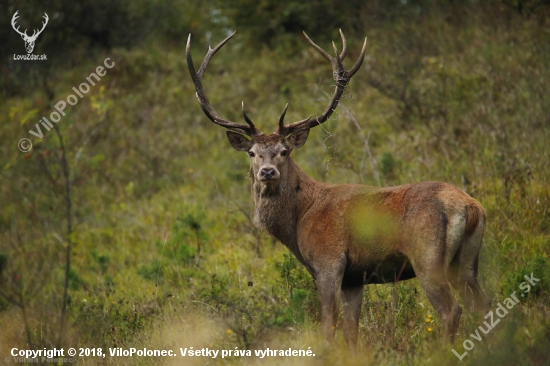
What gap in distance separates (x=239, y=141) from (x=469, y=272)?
2.85 metres

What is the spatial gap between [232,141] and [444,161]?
12.9ft

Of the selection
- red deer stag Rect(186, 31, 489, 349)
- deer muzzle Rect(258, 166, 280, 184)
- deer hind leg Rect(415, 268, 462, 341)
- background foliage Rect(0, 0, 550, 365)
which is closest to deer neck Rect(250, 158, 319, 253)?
red deer stag Rect(186, 31, 489, 349)

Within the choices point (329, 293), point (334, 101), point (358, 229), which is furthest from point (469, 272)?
point (334, 101)

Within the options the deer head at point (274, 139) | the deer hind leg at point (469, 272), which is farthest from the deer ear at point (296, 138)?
the deer hind leg at point (469, 272)

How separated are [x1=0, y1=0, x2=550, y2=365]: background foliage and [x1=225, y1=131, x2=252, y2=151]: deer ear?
4.38 ft

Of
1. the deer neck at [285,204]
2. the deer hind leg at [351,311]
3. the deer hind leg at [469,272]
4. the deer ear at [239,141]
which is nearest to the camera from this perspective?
the deer hind leg at [469,272]

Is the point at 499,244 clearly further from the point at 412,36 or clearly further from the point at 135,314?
the point at 412,36

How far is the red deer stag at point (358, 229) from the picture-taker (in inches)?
217

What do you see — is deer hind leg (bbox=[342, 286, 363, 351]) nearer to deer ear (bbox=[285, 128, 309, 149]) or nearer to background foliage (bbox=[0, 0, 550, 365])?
background foliage (bbox=[0, 0, 550, 365])

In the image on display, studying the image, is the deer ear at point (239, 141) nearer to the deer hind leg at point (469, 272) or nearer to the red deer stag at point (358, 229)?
the red deer stag at point (358, 229)

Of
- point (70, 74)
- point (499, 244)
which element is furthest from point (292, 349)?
point (70, 74)

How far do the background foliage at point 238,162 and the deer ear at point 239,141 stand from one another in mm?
1334

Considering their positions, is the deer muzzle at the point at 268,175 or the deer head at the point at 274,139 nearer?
the deer muzzle at the point at 268,175

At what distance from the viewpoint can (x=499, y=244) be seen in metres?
7.54
